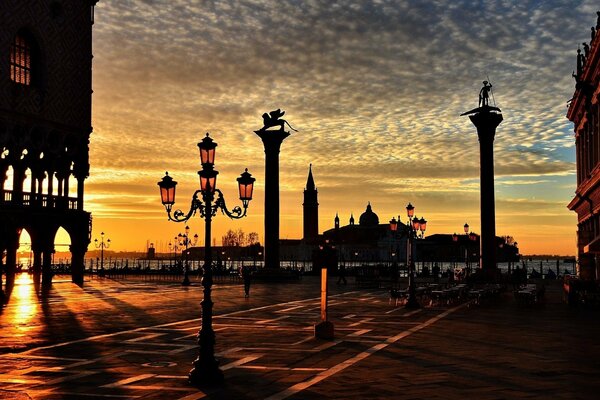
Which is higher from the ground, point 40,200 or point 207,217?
point 40,200

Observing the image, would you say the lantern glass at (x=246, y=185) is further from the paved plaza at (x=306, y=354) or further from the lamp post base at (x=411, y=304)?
the lamp post base at (x=411, y=304)

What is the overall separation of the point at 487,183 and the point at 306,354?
1482 inches

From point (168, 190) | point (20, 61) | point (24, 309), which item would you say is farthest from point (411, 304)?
point (20, 61)

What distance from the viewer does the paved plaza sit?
1117 centimetres

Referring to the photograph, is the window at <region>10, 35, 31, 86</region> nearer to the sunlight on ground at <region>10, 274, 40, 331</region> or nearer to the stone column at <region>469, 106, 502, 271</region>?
the sunlight on ground at <region>10, 274, 40, 331</region>

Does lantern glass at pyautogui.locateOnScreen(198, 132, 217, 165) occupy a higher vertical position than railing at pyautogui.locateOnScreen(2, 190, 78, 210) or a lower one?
lower

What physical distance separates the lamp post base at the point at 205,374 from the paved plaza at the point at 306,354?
0.67 feet

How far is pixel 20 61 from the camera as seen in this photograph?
43.8m

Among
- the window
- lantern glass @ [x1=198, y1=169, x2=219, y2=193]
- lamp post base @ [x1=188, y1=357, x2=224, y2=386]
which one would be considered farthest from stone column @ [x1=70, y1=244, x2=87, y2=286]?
lamp post base @ [x1=188, y1=357, x2=224, y2=386]

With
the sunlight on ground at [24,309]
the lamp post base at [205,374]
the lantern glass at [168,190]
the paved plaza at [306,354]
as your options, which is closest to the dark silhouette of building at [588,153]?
the paved plaza at [306,354]

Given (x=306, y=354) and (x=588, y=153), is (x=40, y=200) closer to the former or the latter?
(x=588, y=153)

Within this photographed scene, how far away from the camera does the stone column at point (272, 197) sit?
2184 inches

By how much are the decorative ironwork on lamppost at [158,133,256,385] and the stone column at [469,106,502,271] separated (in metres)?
37.4

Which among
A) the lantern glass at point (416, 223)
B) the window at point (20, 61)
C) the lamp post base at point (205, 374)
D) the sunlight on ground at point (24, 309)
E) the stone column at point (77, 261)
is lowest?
the sunlight on ground at point (24, 309)
